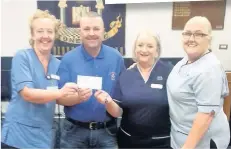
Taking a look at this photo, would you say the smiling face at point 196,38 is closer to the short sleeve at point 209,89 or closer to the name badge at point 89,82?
the short sleeve at point 209,89

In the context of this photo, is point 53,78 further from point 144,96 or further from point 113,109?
point 144,96

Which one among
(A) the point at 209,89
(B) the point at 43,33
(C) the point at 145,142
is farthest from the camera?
(C) the point at 145,142

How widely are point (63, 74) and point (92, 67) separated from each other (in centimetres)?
14

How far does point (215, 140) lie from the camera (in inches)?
46.3

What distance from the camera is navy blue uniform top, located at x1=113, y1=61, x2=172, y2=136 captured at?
1.21m

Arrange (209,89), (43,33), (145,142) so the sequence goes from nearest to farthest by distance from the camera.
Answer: (209,89) → (43,33) → (145,142)

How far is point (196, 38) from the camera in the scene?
1.09 metres

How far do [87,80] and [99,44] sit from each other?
18 centimetres

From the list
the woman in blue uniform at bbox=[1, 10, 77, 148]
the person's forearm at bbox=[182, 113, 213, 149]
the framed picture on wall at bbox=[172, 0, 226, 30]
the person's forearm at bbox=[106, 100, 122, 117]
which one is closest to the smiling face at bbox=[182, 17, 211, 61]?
the framed picture on wall at bbox=[172, 0, 226, 30]

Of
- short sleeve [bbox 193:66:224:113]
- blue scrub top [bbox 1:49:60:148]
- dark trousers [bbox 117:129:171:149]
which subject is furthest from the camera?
dark trousers [bbox 117:129:171:149]

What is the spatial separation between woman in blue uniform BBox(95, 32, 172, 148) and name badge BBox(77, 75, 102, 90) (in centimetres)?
3

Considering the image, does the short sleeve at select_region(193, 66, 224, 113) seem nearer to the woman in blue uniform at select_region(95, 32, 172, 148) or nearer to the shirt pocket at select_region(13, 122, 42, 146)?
the woman in blue uniform at select_region(95, 32, 172, 148)

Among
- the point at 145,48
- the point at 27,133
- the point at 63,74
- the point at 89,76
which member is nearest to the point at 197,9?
the point at 145,48

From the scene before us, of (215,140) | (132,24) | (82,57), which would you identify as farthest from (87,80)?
(215,140)
